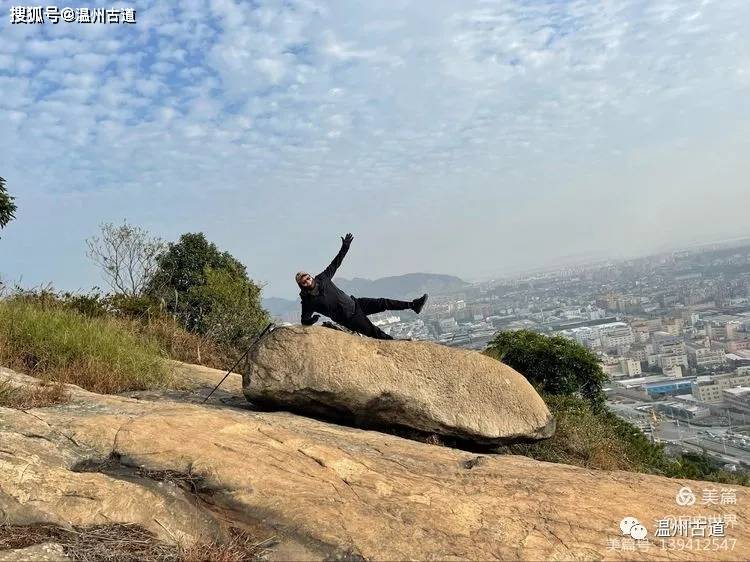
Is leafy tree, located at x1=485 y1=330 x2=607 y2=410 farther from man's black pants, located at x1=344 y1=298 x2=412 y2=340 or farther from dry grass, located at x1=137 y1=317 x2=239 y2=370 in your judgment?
man's black pants, located at x1=344 y1=298 x2=412 y2=340

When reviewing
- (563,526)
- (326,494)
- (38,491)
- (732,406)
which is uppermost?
(38,491)

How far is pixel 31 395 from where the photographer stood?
5332 millimetres

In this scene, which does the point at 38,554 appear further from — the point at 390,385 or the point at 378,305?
the point at 378,305

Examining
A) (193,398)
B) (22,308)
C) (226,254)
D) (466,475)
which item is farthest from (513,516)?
(226,254)

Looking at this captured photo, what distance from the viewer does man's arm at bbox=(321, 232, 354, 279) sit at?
7203 millimetres

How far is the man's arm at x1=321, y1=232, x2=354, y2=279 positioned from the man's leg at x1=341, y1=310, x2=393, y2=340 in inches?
27.3

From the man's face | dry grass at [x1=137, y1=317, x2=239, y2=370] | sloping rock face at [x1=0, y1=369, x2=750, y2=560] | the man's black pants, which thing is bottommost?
A: sloping rock face at [x1=0, y1=369, x2=750, y2=560]

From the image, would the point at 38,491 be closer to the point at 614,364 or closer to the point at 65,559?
the point at 65,559

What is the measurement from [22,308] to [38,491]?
5.66 m

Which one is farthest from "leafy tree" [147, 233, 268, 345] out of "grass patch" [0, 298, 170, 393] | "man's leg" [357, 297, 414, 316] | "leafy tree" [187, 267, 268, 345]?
"man's leg" [357, 297, 414, 316]

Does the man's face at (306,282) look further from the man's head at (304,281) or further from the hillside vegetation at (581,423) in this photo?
the hillside vegetation at (581,423)

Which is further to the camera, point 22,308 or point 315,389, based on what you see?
point 22,308

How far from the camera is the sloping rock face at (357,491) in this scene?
3684mm

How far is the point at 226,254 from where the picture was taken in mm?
18188
